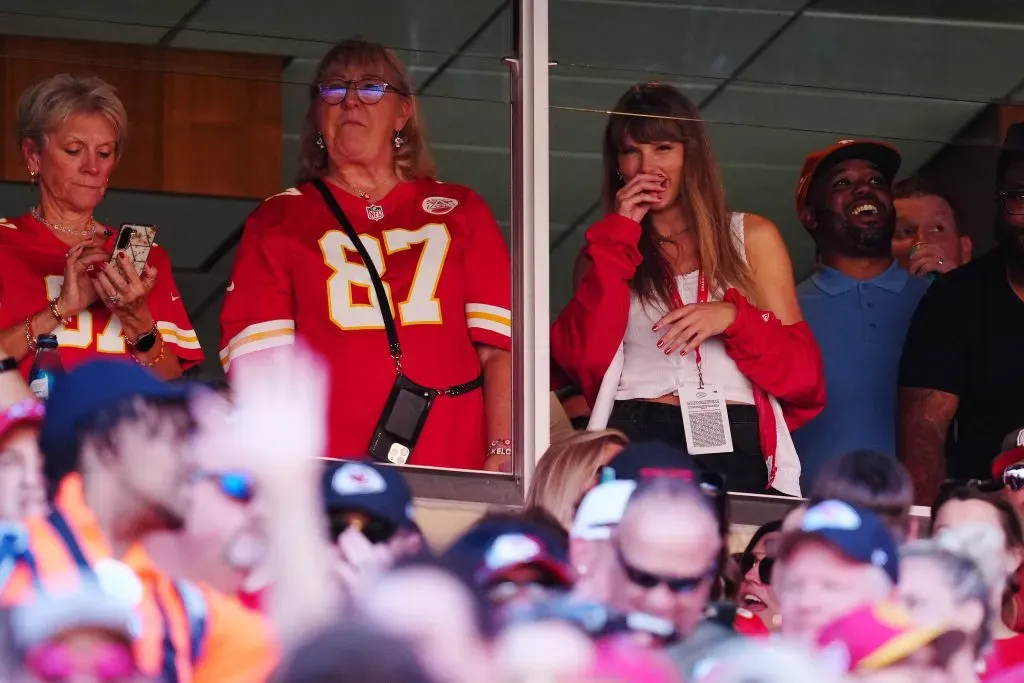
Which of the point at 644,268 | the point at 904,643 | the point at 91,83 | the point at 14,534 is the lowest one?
the point at 904,643

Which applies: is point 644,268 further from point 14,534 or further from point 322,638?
point 322,638

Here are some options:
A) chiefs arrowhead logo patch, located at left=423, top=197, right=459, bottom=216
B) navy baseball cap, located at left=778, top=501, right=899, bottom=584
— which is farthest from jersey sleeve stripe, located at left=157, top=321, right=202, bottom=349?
navy baseball cap, located at left=778, top=501, right=899, bottom=584

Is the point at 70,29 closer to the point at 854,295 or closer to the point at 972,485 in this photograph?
the point at 854,295

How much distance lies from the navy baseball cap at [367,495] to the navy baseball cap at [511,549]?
12 centimetres

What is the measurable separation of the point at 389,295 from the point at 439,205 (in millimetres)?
255

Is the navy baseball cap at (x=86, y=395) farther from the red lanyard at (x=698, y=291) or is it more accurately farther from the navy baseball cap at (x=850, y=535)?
the red lanyard at (x=698, y=291)

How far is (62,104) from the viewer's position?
3.71 meters

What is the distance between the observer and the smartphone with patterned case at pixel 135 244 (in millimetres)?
3693

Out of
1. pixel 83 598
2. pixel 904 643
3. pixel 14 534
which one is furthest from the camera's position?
pixel 904 643

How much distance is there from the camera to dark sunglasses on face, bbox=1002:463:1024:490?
140 inches

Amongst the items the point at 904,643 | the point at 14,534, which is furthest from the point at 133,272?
the point at 904,643

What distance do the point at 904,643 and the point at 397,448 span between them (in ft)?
4.10

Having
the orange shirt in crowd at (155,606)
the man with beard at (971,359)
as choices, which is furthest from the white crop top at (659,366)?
the orange shirt in crowd at (155,606)

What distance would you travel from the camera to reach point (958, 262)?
4.28 m
